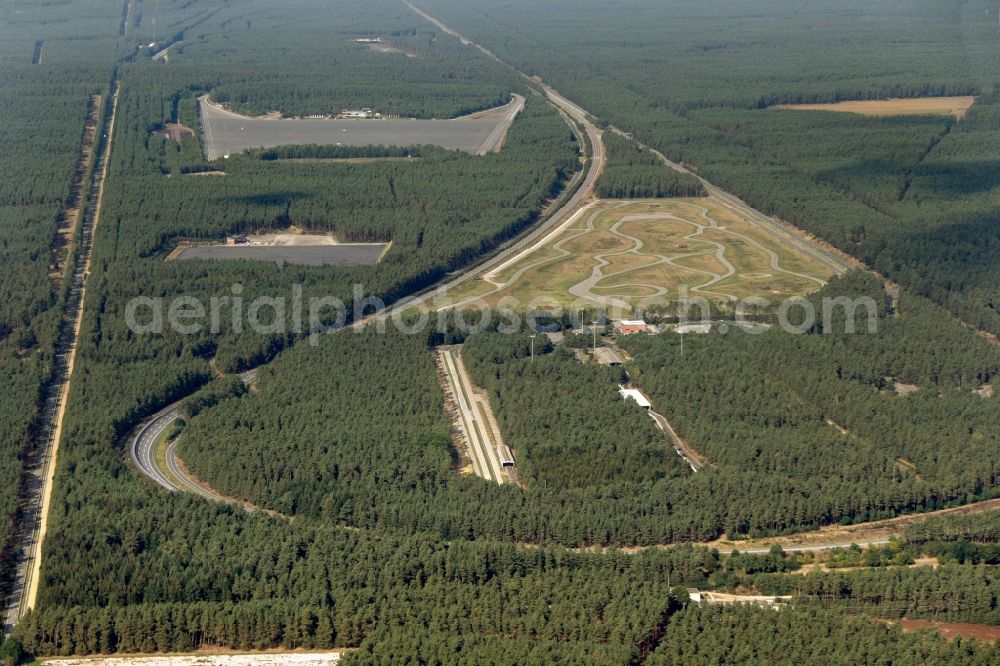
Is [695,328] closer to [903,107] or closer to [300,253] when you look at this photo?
[300,253]

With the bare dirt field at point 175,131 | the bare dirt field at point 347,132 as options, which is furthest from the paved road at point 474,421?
the bare dirt field at point 175,131

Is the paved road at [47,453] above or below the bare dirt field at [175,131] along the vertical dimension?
below

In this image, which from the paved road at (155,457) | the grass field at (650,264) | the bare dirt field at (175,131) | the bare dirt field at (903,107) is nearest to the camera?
the paved road at (155,457)

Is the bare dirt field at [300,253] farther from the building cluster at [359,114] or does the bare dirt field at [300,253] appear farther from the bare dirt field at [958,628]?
the bare dirt field at [958,628]

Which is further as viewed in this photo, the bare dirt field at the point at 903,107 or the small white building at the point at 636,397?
the bare dirt field at the point at 903,107

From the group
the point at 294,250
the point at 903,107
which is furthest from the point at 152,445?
the point at 903,107

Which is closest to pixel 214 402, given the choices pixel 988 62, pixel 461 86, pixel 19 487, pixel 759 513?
pixel 19 487

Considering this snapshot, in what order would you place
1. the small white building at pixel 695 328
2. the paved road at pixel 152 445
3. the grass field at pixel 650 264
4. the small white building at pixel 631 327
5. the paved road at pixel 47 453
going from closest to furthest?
the paved road at pixel 47 453 → the paved road at pixel 152 445 → the small white building at pixel 695 328 → the small white building at pixel 631 327 → the grass field at pixel 650 264

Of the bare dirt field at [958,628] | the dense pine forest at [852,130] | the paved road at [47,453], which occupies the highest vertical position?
the dense pine forest at [852,130]
